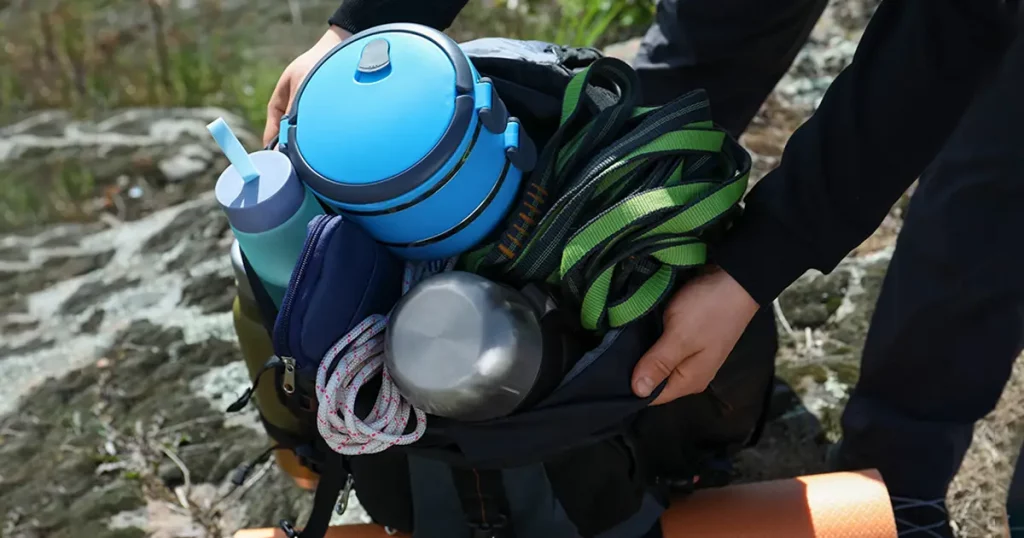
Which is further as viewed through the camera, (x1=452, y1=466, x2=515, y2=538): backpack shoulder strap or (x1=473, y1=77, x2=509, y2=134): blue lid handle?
(x1=452, y1=466, x2=515, y2=538): backpack shoulder strap

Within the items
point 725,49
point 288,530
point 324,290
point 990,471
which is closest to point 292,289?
point 324,290

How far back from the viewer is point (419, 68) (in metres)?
1.04

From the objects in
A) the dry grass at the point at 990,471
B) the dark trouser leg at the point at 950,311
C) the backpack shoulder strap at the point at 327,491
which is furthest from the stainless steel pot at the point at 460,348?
the dry grass at the point at 990,471

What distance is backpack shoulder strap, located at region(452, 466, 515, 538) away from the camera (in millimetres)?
1186

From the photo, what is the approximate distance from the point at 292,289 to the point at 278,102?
1.35ft

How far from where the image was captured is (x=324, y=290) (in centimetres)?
103

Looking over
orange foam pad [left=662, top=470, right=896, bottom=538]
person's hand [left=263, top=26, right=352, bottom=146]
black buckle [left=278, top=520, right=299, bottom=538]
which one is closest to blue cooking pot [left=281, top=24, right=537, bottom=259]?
person's hand [left=263, top=26, right=352, bottom=146]

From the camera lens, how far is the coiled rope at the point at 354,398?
3.40 feet

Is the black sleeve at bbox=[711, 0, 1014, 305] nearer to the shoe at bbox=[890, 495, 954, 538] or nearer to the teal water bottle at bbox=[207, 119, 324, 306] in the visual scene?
the teal water bottle at bbox=[207, 119, 324, 306]

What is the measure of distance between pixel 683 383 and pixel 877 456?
1.92ft

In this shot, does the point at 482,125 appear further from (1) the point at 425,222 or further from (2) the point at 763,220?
(2) the point at 763,220

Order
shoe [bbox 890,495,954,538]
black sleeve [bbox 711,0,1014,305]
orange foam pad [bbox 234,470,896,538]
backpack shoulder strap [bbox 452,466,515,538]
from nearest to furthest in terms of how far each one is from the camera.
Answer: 1. black sleeve [bbox 711,0,1014,305]
2. backpack shoulder strap [bbox 452,466,515,538]
3. orange foam pad [bbox 234,470,896,538]
4. shoe [bbox 890,495,954,538]

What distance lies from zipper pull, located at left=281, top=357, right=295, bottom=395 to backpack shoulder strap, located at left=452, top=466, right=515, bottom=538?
0.84ft

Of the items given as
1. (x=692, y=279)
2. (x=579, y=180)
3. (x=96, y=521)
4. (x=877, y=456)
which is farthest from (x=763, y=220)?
(x=96, y=521)
